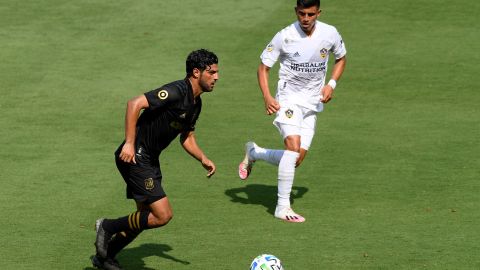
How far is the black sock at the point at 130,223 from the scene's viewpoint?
11148mm

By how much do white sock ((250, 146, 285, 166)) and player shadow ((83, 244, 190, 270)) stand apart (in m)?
2.50

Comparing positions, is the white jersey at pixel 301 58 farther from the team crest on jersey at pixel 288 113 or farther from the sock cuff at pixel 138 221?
the sock cuff at pixel 138 221

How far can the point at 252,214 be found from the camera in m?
13.8

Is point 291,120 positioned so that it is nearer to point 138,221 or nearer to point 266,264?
point 138,221

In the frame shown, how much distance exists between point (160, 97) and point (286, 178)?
3.10 metres

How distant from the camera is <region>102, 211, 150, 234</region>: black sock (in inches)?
439

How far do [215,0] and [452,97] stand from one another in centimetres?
724

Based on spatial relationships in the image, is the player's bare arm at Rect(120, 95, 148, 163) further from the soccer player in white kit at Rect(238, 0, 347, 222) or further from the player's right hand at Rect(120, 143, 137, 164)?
the soccer player in white kit at Rect(238, 0, 347, 222)

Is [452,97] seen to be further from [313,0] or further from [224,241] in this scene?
[224,241]

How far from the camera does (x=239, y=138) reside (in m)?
17.3

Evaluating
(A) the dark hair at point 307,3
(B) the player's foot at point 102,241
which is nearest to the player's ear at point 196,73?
(B) the player's foot at point 102,241

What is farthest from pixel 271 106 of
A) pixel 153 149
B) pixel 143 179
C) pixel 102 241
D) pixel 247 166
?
pixel 102 241

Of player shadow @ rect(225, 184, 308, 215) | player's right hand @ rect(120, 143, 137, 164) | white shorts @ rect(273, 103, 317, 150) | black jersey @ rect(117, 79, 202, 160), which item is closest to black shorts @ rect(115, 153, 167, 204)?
black jersey @ rect(117, 79, 202, 160)

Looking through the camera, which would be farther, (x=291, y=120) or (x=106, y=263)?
(x=291, y=120)
